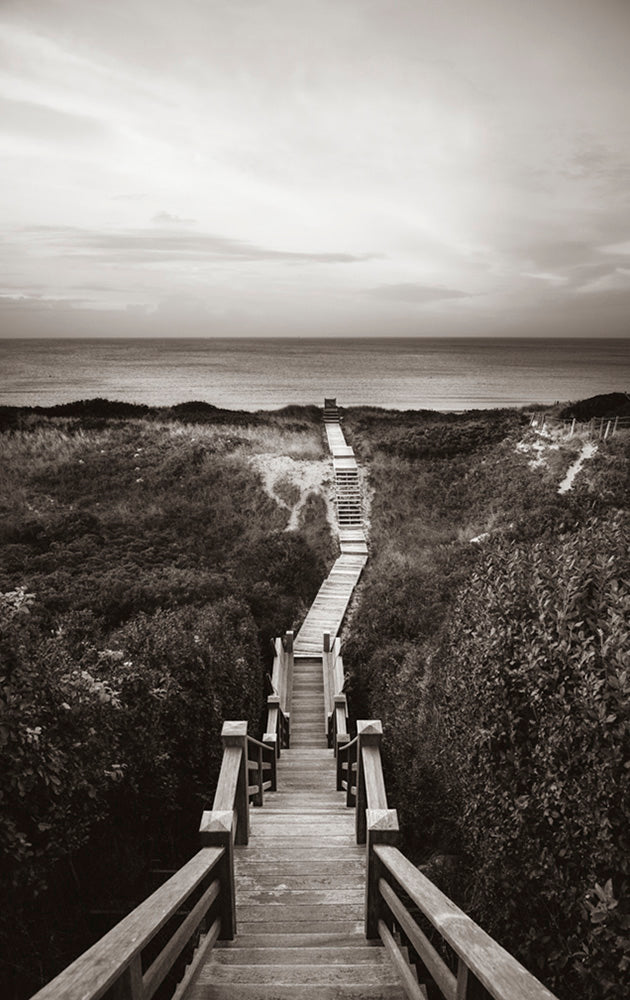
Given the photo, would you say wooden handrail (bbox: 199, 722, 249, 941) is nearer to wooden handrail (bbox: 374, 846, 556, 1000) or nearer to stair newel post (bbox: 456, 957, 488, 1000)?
wooden handrail (bbox: 374, 846, 556, 1000)

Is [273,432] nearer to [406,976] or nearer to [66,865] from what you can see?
[66,865]

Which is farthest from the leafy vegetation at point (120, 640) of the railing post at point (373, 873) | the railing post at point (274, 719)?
the railing post at point (373, 873)

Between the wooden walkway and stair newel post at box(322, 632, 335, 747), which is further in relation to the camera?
stair newel post at box(322, 632, 335, 747)

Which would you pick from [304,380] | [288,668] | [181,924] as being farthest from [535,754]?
[304,380]

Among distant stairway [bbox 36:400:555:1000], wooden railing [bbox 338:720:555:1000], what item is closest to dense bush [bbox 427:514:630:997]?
distant stairway [bbox 36:400:555:1000]

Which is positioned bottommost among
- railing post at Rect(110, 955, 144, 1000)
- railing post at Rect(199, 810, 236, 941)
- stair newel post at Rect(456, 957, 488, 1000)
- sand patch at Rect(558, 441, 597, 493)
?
railing post at Rect(199, 810, 236, 941)
